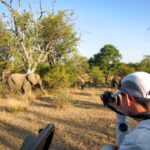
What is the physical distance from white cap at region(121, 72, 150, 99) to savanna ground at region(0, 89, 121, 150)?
17.6ft

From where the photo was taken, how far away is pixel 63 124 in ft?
31.5

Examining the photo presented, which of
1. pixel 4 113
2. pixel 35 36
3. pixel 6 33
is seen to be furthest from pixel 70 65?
pixel 4 113

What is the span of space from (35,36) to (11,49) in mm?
1816

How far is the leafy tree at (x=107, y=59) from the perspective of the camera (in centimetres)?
3631

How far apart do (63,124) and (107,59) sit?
27.8 m

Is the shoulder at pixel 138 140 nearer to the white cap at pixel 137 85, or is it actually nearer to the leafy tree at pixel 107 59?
the white cap at pixel 137 85

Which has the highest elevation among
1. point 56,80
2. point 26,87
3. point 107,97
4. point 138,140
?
point 107,97

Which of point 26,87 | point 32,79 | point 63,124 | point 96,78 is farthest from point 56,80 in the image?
point 63,124

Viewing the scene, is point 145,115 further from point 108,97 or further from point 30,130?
point 30,130

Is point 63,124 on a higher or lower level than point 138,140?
lower

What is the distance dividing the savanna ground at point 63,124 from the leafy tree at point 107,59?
22.7 meters

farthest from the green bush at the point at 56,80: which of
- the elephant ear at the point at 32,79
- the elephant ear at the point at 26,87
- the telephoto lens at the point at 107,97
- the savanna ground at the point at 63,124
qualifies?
the telephoto lens at the point at 107,97

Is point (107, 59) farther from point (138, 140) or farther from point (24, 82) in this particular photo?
point (138, 140)

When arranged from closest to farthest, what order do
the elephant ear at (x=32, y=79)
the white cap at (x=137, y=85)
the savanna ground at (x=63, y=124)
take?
1. the white cap at (x=137, y=85)
2. the savanna ground at (x=63, y=124)
3. the elephant ear at (x=32, y=79)
